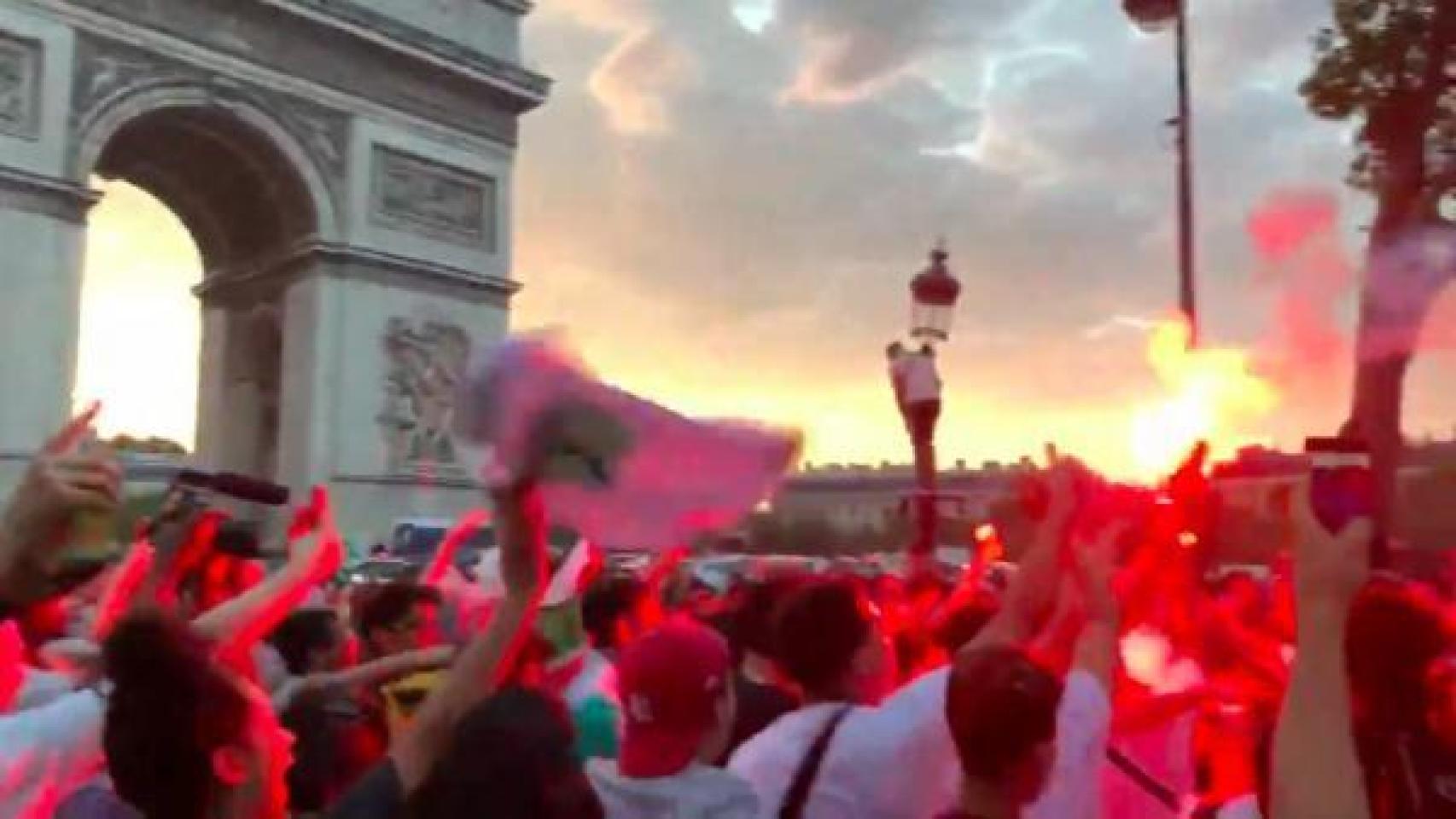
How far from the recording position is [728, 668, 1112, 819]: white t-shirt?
10.6 feet

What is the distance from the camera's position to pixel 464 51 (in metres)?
24.3

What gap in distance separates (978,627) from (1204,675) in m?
0.62

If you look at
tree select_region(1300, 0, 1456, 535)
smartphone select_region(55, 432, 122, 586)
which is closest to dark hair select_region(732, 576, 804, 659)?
smartphone select_region(55, 432, 122, 586)

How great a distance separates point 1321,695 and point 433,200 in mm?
23024

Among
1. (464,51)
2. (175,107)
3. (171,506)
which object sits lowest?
(171,506)

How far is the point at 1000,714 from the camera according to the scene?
2.76 metres

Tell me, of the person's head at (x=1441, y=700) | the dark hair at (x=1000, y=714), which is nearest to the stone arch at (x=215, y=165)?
the dark hair at (x=1000, y=714)

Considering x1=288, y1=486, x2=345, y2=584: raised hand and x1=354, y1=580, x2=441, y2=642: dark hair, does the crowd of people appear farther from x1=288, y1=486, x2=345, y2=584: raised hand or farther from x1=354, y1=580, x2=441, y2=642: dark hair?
x1=354, y1=580, x2=441, y2=642: dark hair

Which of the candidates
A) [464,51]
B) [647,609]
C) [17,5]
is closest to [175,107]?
[17,5]

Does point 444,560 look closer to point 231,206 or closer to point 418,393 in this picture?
point 418,393

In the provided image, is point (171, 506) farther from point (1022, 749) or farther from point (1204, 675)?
point (1204, 675)

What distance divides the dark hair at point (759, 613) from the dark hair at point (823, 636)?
80 centimetres

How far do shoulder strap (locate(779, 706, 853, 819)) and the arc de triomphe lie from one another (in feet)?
57.8

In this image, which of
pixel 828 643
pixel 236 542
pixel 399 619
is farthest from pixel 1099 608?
pixel 236 542
